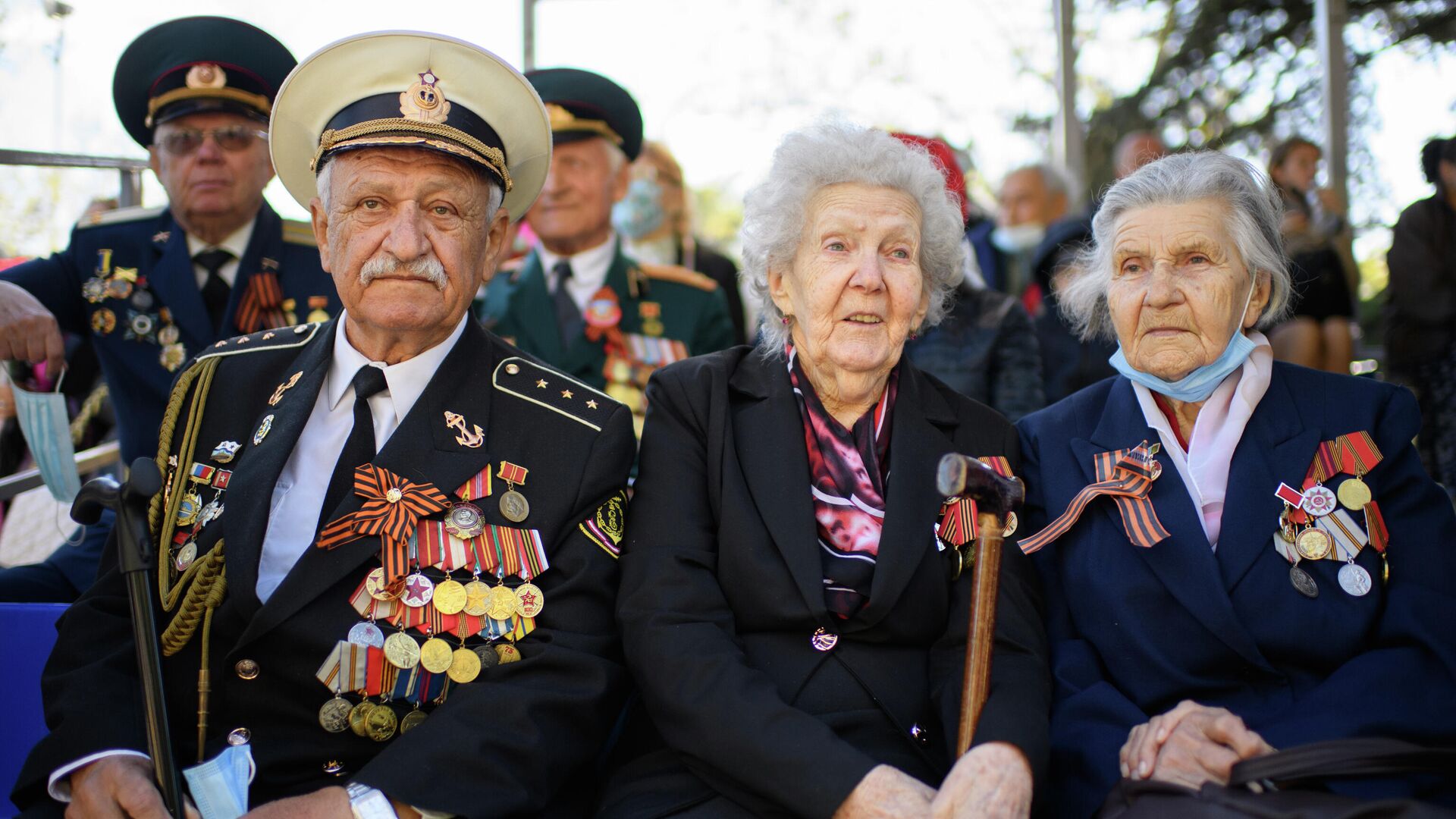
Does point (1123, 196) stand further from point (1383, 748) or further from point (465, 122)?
point (465, 122)

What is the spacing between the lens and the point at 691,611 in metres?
2.50

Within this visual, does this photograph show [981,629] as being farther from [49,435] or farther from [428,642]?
[49,435]

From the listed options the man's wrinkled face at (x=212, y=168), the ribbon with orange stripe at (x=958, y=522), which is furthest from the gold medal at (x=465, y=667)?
the man's wrinkled face at (x=212, y=168)

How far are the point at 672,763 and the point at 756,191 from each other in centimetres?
144

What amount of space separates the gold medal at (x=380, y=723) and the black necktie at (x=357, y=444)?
0.41 meters

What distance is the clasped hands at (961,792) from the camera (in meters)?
2.17

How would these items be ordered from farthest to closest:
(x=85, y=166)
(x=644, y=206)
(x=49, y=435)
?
(x=644, y=206) → (x=85, y=166) → (x=49, y=435)

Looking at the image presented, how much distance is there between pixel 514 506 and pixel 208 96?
2.12 meters

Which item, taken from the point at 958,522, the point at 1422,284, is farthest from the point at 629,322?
the point at 1422,284

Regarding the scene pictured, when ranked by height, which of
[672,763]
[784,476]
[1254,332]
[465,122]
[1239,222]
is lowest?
[672,763]

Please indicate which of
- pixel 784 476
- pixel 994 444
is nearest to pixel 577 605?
pixel 784 476

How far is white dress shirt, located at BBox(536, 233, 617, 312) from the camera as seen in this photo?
4.71 m

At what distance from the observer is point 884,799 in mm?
2174

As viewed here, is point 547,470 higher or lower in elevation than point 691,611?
higher
